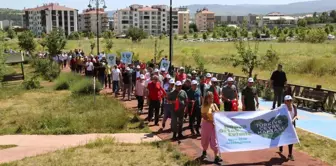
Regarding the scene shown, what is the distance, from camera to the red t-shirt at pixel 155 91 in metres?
12.6

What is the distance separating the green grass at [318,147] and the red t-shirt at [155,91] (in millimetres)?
4158

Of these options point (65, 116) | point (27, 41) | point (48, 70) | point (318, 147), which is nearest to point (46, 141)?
point (65, 116)

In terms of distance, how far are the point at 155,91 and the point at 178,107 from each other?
6.08ft

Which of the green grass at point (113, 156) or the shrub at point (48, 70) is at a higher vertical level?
the shrub at point (48, 70)

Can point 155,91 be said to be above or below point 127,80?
above

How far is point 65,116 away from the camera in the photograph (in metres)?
14.3

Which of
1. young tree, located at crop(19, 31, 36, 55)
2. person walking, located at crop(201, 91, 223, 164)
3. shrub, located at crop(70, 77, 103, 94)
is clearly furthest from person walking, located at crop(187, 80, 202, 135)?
young tree, located at crop(19, 31, 36, 55)

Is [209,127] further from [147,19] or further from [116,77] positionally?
[147,19]

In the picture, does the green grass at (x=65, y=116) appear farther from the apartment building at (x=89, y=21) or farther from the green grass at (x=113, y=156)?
the apartment building at (x=89, y=21)

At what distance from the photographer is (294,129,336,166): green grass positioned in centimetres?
997

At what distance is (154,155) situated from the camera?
32.9 ft

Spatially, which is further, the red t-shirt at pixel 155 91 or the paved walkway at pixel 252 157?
the red t-shirt at pixel 155 91

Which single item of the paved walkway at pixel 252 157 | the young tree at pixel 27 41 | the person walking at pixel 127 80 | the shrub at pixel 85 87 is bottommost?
the paved walkway at pixel 252 157

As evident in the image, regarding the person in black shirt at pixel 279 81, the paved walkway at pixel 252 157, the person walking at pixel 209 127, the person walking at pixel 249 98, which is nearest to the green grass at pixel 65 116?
the paved walkway at pixel 252 157
